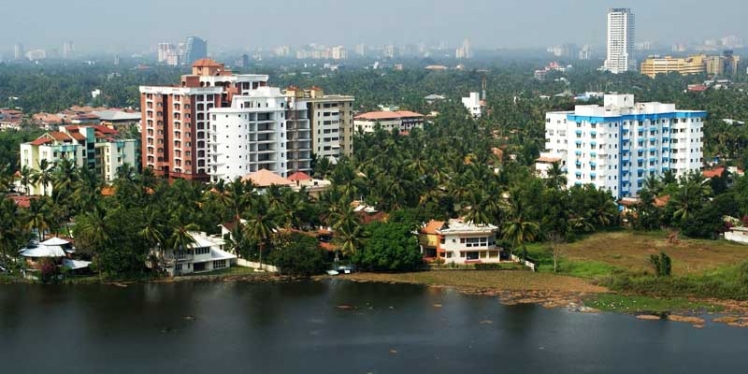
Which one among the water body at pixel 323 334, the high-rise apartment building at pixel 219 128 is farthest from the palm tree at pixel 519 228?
the high-rise apartment building at pixel 219 128

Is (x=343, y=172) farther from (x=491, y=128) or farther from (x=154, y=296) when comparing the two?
(x=491, y=128)

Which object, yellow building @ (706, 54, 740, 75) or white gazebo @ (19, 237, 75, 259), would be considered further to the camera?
yellow building @ (706, 54, 740, 75)

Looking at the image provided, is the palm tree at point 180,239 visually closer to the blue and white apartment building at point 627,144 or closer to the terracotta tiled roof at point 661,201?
the terracotta tiled roof at point 661,201

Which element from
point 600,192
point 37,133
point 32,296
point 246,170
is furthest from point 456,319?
point 37,133

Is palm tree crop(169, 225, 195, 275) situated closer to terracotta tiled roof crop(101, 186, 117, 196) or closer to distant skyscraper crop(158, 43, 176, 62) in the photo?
terracotta tiled roof crop(101, 186, 117, 196)

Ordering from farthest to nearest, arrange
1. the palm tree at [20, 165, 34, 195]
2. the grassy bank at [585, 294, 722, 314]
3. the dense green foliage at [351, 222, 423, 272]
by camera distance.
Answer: the palm tree at [20, 165, 34, 195] < the dense green foliage at [351, 222, 423, 272] < the grassy bank at [585, 294, 722, 314]

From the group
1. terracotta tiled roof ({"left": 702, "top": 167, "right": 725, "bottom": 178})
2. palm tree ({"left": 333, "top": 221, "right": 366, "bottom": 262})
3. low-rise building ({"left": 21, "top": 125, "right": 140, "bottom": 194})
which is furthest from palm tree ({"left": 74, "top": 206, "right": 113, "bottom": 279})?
terracotta tiled roof ({"left": 702, "top": 167, "right": 725, "bottom": 178})
